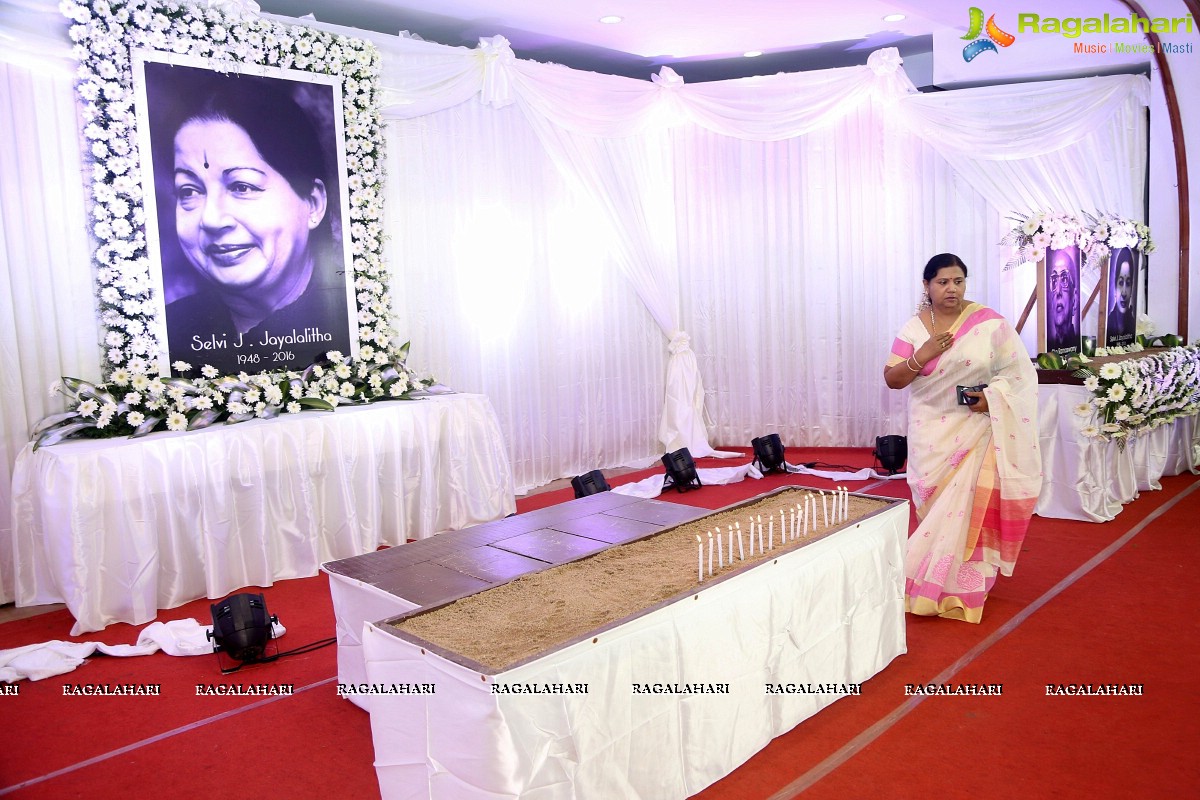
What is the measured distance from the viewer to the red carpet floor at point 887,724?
257 cm

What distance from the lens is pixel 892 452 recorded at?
6469mm

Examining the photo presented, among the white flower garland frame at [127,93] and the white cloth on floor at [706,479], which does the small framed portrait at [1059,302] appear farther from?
the white flower garland frame at [127,93]

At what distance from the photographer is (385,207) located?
5.91 metres

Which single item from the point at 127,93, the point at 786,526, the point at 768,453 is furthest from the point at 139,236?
the point at 768,453

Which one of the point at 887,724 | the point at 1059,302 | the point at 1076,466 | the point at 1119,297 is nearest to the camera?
the point at 887,724

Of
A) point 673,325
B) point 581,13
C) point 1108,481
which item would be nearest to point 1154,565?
point 1108,481

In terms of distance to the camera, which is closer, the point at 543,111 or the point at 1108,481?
the point at 1108,481

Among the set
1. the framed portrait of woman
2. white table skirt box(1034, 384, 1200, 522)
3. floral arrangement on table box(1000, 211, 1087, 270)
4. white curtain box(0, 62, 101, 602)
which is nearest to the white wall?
floral arrangement on table box(1000, 211, 1087, 270)

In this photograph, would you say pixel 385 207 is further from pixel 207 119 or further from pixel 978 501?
pixel 978 501

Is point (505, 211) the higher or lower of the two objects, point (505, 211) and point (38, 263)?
the higher

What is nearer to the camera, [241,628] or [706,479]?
[241,628]

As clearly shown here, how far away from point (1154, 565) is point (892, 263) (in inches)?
144

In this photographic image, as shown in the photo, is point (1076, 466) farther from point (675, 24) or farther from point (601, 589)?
point (675, 24)

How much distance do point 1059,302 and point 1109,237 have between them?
80 centimetres
